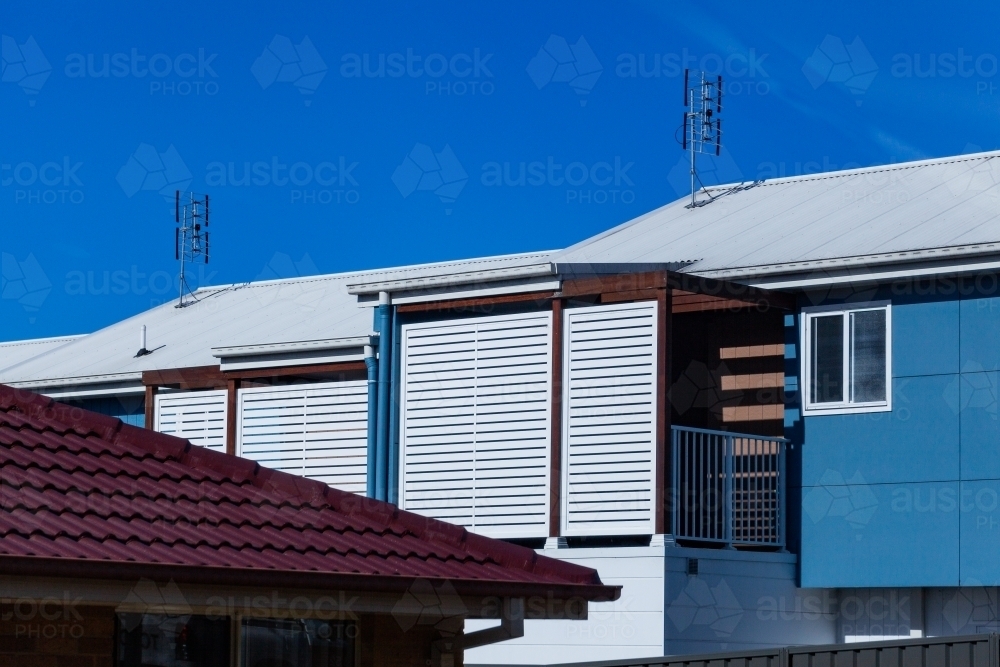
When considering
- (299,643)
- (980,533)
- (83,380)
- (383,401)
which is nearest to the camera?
(299,643)

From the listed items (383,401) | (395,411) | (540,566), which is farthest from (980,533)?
(540,566)

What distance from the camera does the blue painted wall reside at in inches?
554

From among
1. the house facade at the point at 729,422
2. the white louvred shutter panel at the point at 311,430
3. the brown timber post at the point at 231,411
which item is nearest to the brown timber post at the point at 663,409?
the house facade at the point at 729,422

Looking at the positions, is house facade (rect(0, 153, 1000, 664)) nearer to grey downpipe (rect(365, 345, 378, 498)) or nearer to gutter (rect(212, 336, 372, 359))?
grey downpipe (rect(365, 345, 378, 498))

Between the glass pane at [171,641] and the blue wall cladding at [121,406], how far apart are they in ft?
43.4

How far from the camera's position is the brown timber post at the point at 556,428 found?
1480cm

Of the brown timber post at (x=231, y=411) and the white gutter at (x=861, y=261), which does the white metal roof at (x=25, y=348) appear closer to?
the brown timber post at (x=231, y=411)

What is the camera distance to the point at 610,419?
14672 mm

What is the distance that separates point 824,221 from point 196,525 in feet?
34.5

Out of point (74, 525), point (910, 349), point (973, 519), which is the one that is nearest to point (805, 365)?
point (910, 349)

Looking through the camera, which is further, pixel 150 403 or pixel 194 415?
pixel 150 403

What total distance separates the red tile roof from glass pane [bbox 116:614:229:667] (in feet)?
1.83

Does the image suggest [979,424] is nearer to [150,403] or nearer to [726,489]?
[726,489]

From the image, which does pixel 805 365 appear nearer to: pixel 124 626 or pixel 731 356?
pixel 731 356
